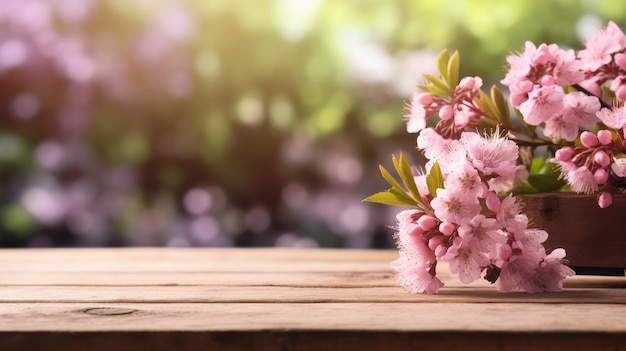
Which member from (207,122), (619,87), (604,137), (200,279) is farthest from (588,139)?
(207,122)

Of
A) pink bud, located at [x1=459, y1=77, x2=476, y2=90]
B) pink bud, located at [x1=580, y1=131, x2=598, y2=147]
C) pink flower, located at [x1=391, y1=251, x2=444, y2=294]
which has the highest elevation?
pink bud, located at [x1=459, y1=77, x2=476, y2=90]

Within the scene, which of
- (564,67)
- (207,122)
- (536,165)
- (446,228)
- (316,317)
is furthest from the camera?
(207,122)

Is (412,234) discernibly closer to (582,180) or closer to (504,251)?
(504,251)

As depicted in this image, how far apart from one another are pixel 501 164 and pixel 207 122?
1.83 meters

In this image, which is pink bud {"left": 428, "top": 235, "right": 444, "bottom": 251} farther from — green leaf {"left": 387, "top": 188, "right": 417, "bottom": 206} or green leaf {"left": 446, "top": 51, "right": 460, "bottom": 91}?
green leaf {"left": 446, "top": 51, "right": 460, "bottom": 91}

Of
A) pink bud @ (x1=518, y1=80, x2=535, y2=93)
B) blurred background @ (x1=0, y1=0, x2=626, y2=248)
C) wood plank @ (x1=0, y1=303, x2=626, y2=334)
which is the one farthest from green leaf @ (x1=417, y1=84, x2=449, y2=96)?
blurred background @ (x1=0, y1=0, x2=626, y2=248)

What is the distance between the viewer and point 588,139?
0.92 metres

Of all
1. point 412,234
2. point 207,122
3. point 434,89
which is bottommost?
point 412,234

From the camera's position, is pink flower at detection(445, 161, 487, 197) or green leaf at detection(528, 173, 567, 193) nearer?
pink flower at detection(445, 161, 487, 197)

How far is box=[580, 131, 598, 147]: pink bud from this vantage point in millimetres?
919

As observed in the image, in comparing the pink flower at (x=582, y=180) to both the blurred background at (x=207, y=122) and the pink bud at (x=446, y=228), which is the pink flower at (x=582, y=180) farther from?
the blurred background at (x=207, y=122)

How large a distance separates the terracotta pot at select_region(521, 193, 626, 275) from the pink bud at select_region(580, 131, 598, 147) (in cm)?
10

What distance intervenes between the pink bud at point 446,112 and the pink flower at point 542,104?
0.10m

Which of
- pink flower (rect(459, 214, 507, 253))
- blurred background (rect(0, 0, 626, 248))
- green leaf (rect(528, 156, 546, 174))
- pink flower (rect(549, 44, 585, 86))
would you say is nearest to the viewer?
pink flower (rect(459, 214, 507, 253))
